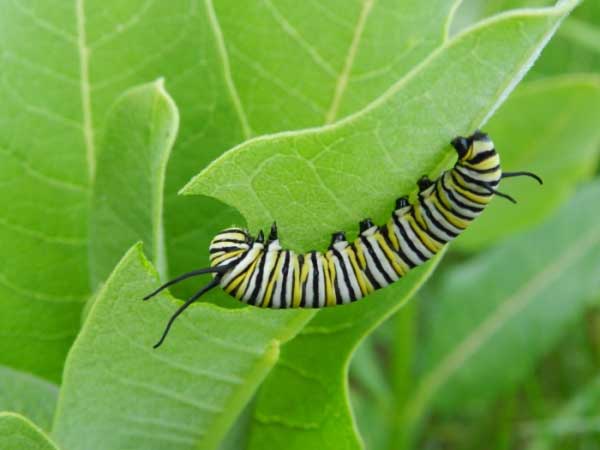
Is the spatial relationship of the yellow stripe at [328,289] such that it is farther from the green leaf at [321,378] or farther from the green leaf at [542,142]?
the green leaf at [542,142]

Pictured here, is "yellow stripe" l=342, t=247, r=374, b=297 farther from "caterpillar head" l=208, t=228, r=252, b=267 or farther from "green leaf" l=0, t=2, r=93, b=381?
"green leaf" l=0, t=2, r=93, b=381

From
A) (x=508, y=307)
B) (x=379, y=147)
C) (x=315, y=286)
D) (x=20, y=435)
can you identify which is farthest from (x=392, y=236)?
(x=508, y=307)

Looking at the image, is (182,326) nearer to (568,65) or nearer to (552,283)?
(552,283)

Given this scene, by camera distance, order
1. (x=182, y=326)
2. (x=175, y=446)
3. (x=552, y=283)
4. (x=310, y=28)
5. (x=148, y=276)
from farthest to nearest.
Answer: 1. (x=552, y=283)
2. (x=310, y=28)
3. (x=175, y=446)
4. (x=182, y=326)
5. (x=148, y=276)

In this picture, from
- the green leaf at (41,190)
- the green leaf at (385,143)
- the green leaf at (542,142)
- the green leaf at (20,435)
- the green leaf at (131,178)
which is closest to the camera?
the green leaf at (385,143)

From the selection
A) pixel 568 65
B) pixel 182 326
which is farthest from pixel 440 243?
pixel 568 65

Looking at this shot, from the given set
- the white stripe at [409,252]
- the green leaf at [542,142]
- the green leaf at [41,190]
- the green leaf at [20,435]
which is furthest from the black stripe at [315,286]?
the green leaf at [542,142]

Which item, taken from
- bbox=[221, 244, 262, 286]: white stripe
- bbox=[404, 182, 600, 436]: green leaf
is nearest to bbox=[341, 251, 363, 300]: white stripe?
bbox=[221, 244, 262, 286]: white stripe
